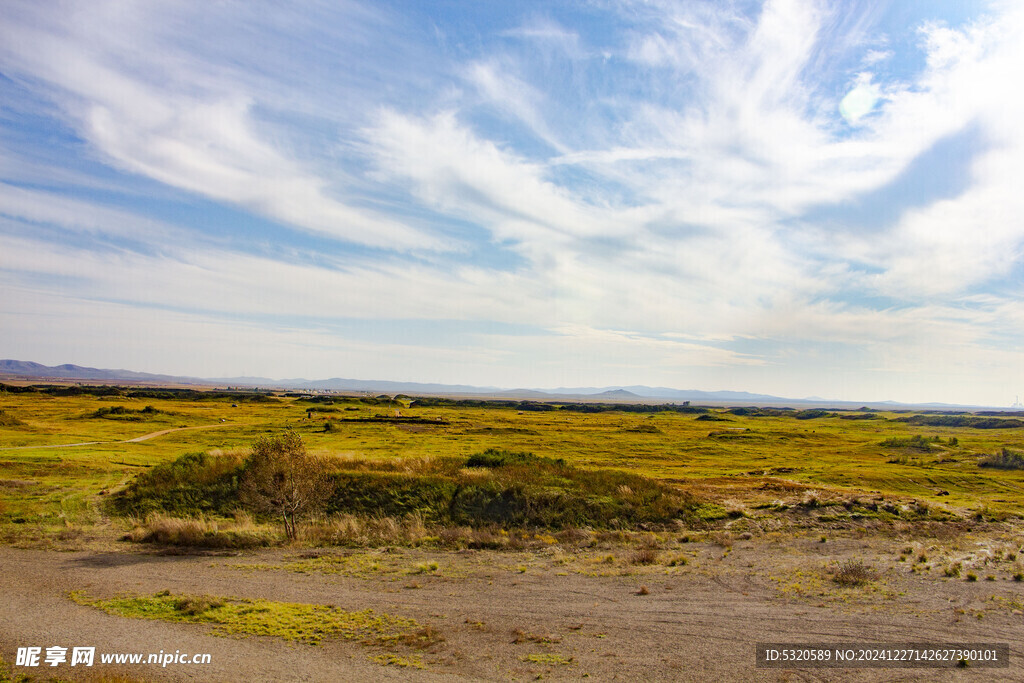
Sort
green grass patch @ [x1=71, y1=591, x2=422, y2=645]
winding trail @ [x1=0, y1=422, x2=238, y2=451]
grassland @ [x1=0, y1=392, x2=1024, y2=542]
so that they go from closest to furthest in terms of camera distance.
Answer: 1. green grass patch @ [x1=71, y1=591, x2=422, y2=645]
2. grassland @ [x1=0, y1=392, x2=1024, y2=542]
3. winding trail @ [x1=0, y1=422, x2=238, y2=451]

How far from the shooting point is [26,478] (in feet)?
134

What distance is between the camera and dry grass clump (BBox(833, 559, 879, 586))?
950 inches

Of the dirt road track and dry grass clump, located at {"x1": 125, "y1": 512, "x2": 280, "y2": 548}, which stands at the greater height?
the dirt road track

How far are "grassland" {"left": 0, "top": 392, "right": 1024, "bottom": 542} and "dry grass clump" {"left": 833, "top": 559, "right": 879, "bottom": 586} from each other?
1266 centimetres

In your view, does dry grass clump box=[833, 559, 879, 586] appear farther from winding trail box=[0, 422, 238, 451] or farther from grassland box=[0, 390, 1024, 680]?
winding trail box=[0, 422, 238, 451]

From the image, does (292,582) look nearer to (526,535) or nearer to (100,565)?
(100,565)

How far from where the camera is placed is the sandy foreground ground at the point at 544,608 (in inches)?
607

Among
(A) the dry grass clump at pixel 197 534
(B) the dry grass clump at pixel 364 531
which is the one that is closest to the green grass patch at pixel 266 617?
(A) the dry grass clump at pixel 197 534

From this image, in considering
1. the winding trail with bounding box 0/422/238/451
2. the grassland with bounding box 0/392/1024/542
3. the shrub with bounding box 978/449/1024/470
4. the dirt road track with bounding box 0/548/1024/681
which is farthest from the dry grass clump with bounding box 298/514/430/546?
the shrub with bounding box 978/449/1024/470

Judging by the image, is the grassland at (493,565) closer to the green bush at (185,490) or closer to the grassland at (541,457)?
the green bush at (185,490)

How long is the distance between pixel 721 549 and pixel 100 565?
109ft

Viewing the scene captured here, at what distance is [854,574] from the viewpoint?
25.0 m

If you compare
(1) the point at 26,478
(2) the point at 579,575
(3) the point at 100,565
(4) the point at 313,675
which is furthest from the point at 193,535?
(1) the point at 26,478

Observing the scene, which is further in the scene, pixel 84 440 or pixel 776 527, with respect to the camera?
pixel 84 440
